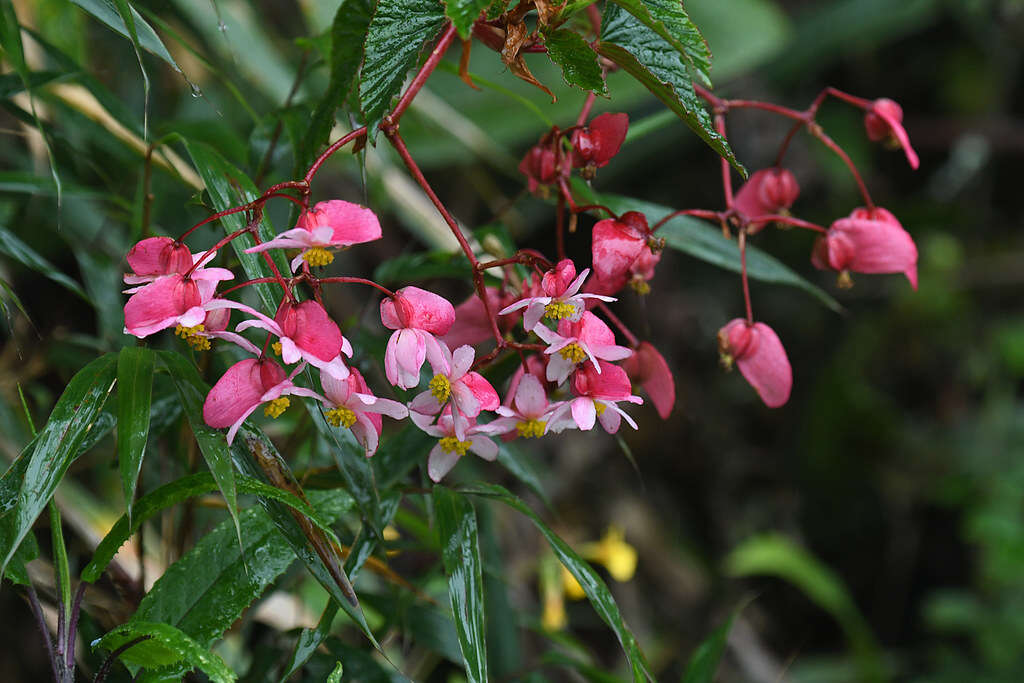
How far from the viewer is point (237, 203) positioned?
1.45 feet

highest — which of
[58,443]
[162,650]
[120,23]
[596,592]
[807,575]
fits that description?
[120,23]

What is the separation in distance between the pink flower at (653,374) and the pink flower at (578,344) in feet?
0.29

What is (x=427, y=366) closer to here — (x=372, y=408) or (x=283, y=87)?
(x=372, y=408)

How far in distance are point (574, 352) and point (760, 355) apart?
6.6 inches

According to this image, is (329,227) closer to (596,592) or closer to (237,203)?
(237,203)

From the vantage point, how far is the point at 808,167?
82.5 inches

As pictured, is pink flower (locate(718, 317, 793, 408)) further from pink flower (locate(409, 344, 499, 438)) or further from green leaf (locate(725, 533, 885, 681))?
green leaf (locate(725, 533, 885, 681))

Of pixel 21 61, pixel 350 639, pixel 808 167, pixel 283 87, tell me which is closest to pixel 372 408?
pixel 21 61

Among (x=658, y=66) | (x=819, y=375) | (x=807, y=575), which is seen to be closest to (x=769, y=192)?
(x=658, y=66)

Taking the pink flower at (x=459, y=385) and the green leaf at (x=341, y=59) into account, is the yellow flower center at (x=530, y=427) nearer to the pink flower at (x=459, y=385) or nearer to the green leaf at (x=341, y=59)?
the pink flower at (x=459, y=385)

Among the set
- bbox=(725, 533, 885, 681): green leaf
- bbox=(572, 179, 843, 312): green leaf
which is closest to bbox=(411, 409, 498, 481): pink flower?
bbox=(572, 179, 843, 312): green leaf

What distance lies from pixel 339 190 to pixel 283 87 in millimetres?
521

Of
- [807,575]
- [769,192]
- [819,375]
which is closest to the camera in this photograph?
[769,192]

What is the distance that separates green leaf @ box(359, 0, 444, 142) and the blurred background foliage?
975 millimetres
